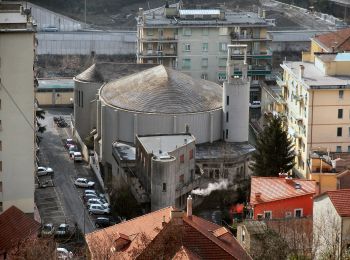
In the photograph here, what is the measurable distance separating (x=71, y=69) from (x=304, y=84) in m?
31.3

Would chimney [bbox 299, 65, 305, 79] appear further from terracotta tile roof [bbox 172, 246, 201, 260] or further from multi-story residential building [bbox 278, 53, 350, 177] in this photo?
terracotta tile roof [bbox 172, 246, 201, 260]

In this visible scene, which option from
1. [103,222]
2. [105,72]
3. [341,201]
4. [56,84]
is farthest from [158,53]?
[341,201]

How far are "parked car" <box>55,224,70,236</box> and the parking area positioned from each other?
0.50 metres

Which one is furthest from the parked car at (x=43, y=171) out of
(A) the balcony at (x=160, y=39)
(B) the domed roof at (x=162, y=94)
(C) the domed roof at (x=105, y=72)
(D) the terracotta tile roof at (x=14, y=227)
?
(A) the balcony at (x=160, y=39)

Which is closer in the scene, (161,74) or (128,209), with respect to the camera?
(128,209)

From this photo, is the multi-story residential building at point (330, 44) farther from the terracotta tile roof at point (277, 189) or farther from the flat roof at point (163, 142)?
the terracotta tile roof at point (277, 189)

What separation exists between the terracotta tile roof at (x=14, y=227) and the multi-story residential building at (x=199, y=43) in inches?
1180

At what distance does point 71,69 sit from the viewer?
262ft

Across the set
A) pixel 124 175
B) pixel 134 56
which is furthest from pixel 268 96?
pixel 134 56

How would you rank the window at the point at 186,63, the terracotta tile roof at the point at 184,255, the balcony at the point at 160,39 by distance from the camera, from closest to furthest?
the terracotta tile roof at the point at 184,255, the balcony at the point at 160,39, the window at the point at 186,63

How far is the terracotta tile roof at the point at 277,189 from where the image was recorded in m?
41.8

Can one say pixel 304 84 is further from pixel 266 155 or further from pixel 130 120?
pixel 130 120

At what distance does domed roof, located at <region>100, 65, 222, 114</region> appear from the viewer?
52625 millimetres

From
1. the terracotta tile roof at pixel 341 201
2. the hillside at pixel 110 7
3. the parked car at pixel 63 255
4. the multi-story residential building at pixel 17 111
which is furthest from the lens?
the hillside at pixel 110 7
